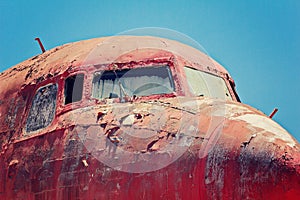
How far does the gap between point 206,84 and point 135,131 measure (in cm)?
227

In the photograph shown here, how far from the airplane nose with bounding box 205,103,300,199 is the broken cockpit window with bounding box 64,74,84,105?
2777mm

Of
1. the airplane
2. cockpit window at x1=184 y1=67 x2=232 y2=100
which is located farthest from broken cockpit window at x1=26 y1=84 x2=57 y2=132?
cockpit window at x1=184 y1=67 x2=232 y2=100

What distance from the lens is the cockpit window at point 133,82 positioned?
31.5 feet

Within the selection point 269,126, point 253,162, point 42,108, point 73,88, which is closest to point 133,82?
point 73,88

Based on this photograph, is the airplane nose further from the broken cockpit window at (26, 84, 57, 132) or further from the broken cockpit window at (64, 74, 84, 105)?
the broken cockpit window at (26, 84, 57, 132)

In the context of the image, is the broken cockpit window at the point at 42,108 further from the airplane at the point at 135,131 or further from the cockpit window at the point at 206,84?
the cockpit window at the point at 206,84

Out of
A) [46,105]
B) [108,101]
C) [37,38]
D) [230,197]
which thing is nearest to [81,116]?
[108,101]

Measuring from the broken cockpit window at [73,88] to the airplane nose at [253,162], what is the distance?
9.11ft

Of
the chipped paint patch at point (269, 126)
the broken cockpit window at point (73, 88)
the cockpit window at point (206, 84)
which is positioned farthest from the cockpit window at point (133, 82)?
the chipped paint patch at point (269, 126)

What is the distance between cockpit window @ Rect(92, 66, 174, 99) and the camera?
9609 millimetres

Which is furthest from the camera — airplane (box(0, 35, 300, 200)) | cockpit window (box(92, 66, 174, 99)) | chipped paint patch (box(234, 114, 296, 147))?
cockpit window (box(92, 66, 174, 99))

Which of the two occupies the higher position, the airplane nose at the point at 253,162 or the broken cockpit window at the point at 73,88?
the broken cockpit window at the point at 73,88

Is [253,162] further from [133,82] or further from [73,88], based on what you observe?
[73,88]

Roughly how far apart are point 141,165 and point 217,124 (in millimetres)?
1164
